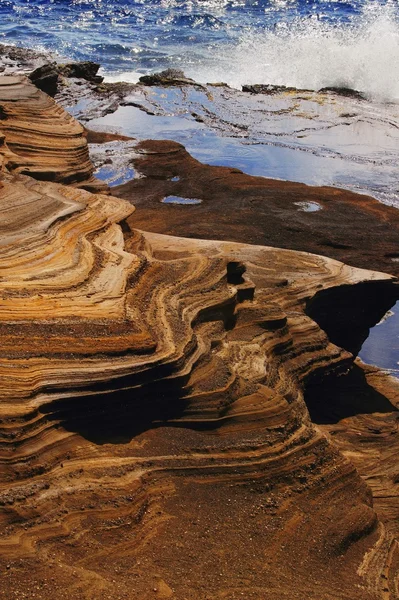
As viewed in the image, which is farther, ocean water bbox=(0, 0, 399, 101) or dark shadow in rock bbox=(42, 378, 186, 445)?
ocean water bbox=(0, 0, 399, 101)

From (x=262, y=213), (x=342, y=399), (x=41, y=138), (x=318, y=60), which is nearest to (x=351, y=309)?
(x=342, y=399)

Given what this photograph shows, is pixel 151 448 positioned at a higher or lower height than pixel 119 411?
lower

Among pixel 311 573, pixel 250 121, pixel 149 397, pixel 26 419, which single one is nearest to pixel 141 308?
pixel 149 397

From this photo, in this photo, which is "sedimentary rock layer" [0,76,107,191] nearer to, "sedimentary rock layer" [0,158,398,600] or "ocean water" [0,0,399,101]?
"sedimentary rock layer" [0,158,398,600]

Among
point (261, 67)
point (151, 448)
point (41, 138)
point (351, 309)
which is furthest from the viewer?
point (261, 67)

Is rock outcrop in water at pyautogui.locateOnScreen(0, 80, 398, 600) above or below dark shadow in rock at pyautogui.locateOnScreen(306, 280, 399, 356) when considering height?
above

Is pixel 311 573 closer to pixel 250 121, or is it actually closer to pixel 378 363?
pixel 378 363

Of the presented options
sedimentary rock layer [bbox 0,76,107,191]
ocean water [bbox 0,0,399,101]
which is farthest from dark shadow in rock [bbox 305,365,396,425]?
ocean water [bbox 0,0,399,101]

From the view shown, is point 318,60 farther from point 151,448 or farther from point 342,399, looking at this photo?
point 151,448
